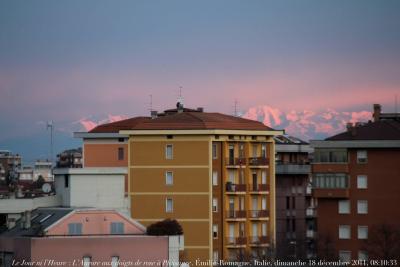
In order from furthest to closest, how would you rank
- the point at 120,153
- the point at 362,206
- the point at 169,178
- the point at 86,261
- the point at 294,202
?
the point at 294,202, the point at 120,153, the point at 169,178, the point at 362,206, the point at 86,261

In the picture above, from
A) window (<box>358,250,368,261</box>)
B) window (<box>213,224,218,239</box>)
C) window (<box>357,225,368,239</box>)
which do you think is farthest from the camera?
window (<box>213,224,218,239</box>)

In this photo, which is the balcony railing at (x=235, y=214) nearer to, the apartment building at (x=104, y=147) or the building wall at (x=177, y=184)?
the building wall at (x=177, y=184)

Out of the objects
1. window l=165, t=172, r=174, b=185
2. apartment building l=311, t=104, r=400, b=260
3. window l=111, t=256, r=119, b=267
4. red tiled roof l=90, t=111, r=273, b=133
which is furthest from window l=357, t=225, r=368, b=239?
window l=111, t=256, r=119, b=267

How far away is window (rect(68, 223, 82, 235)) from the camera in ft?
184

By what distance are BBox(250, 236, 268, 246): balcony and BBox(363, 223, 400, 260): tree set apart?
208 inches

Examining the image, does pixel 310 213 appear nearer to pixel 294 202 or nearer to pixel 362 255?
pixel 294 202

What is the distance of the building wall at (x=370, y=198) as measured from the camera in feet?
222

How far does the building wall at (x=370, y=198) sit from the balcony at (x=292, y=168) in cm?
1082

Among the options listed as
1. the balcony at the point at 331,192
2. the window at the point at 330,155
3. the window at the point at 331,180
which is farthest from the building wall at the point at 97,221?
the window at the point at 330,155

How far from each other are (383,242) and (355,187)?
4.65 m

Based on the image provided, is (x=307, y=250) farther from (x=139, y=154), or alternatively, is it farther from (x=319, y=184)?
(x=139, y=154)

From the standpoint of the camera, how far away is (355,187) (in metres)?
68.5

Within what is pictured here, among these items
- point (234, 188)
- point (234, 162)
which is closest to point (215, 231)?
point (234, 188)

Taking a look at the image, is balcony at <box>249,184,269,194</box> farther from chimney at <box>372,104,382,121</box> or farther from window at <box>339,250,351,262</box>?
chimney at <box>372,104,382,121</box>
